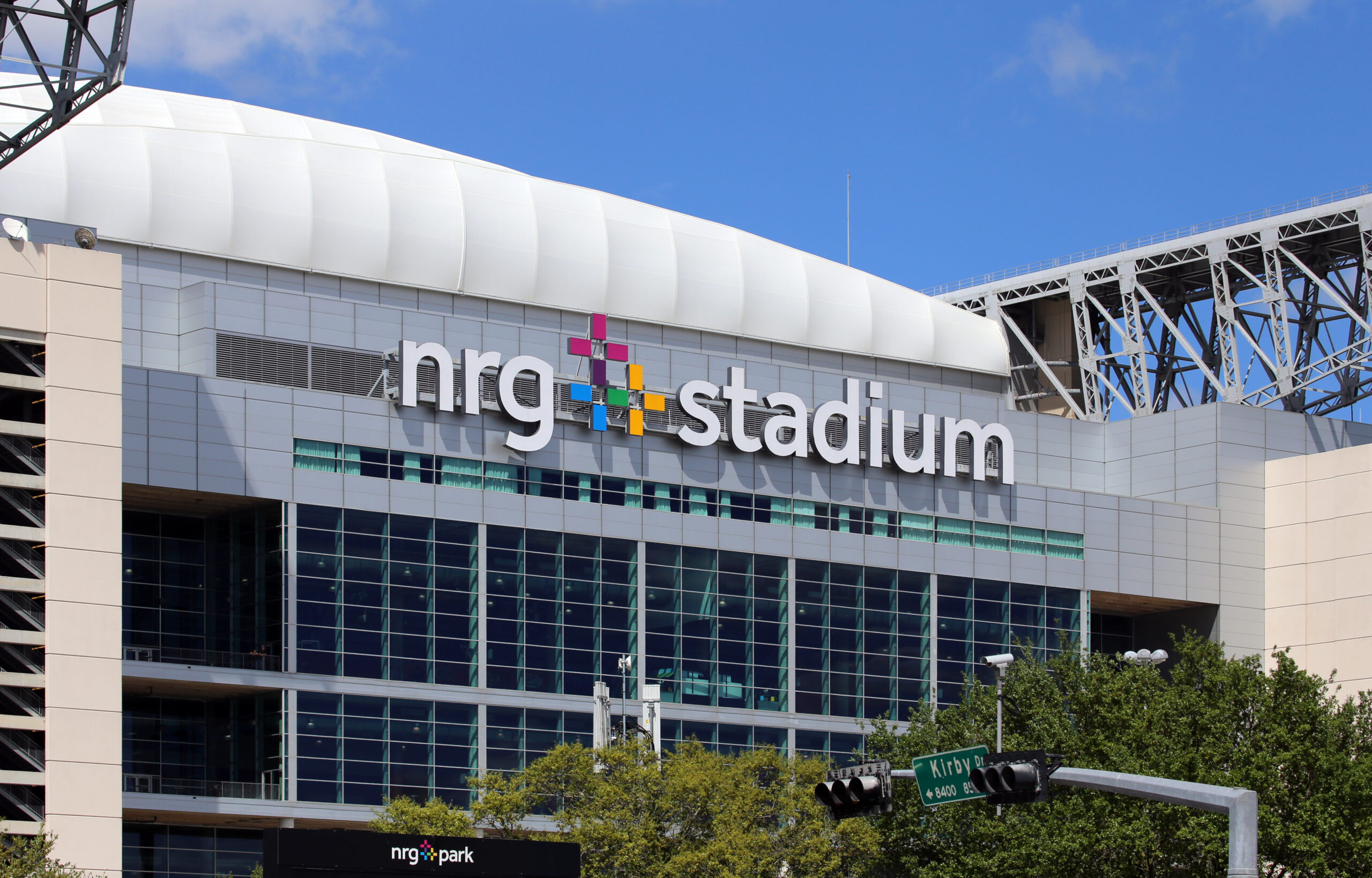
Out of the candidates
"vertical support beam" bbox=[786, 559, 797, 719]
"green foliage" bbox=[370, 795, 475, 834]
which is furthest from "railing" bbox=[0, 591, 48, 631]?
"vertical support beam" bbox=[786, 559, 797, 719]

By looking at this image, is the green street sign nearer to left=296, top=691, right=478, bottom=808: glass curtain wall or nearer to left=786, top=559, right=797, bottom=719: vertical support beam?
left=296, top=691, right=478, bottom=808: glass curtain wall

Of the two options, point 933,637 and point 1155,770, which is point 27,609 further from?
Answer: point 933,637

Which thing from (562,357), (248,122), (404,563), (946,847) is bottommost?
(946,847)

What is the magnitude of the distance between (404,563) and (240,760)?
11.0 metres

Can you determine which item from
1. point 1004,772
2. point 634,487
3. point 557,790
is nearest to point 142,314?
point 634,487

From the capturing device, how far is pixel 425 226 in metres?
107

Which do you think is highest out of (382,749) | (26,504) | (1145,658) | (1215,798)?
(26,504)

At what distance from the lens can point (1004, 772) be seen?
40.7 metres

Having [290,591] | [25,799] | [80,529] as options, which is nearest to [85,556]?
[80,529]

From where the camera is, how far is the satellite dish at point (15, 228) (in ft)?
247

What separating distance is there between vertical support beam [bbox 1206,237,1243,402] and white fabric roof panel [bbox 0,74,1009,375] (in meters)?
13.6

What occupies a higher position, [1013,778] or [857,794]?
[1013,778]

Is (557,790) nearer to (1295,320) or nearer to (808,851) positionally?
(808,851)

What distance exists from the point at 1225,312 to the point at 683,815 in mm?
60833
